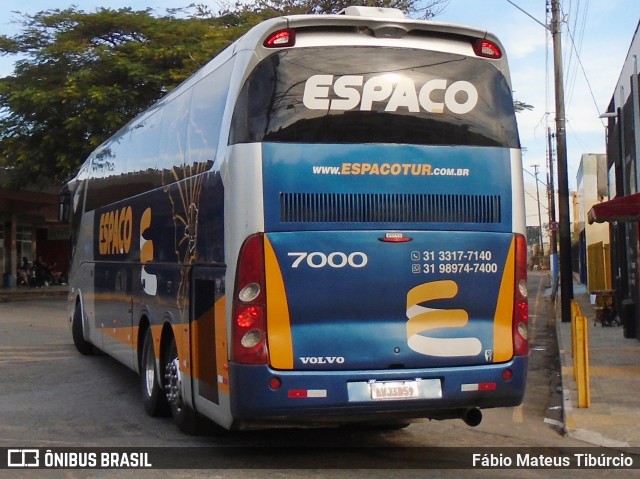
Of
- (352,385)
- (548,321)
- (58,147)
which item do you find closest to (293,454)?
(352,385)

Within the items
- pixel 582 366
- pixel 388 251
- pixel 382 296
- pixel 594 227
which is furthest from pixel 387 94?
pixel 594 227

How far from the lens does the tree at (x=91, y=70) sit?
29.9 metres

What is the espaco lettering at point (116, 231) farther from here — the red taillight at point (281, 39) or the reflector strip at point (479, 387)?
the reflector strip at point (479, 387)

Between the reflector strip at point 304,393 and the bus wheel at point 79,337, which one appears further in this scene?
the bus wheel at point 79,337

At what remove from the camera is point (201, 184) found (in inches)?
324

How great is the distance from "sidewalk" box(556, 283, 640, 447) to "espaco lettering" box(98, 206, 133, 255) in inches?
231

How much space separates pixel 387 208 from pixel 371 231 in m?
0.24

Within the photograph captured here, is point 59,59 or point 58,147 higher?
point 59,59

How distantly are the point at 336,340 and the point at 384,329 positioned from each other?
0.42m

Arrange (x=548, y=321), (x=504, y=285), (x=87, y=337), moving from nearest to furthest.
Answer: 1. (x=504, y=285)
2. (x=87, y=337)
3. (x=548, y=321)

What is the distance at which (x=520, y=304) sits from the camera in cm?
777

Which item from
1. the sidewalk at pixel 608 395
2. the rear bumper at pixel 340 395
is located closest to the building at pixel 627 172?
the sidewalk at pixel 608 395

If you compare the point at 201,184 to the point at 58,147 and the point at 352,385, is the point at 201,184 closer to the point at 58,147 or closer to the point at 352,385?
the point at 352,385

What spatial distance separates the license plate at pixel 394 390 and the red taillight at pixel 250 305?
928 mm
